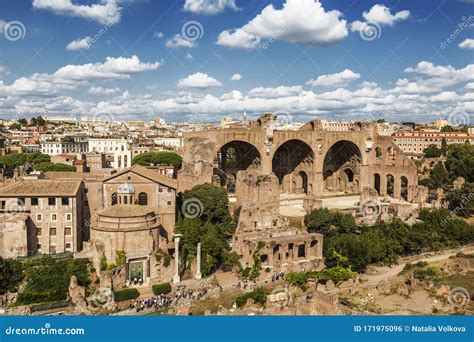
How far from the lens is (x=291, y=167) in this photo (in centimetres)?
6216

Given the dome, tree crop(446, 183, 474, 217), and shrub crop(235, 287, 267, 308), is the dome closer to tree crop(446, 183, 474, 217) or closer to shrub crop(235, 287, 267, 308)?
shrub crop(235, 287, 267, 308)

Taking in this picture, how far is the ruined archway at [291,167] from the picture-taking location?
6134cm

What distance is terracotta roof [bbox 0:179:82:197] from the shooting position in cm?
3456

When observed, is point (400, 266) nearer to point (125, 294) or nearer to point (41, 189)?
point (125, 294)

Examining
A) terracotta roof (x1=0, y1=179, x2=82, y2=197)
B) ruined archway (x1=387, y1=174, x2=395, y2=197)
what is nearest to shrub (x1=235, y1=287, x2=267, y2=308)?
terracotta roof (x1=0, y1=179, x2=82, y2=197)

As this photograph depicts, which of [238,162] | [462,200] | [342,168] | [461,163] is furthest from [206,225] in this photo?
[461,163]

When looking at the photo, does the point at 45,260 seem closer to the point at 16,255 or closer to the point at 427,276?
the point at 16,255

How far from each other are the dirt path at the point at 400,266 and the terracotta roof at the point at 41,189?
72.3 feet

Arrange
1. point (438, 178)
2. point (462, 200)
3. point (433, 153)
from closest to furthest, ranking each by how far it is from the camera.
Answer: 1. point (462, 200)
2. point (438, 178)
3. point (433, 153)

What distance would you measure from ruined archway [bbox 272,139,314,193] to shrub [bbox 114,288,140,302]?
35.1 m

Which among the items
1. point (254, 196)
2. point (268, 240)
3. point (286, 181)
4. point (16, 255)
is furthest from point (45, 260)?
point (286, 181)

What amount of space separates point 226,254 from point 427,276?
1425cm

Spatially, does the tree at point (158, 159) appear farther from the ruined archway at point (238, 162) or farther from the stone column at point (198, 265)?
the stone column at point (198, 265)

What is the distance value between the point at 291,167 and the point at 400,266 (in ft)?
87.1
